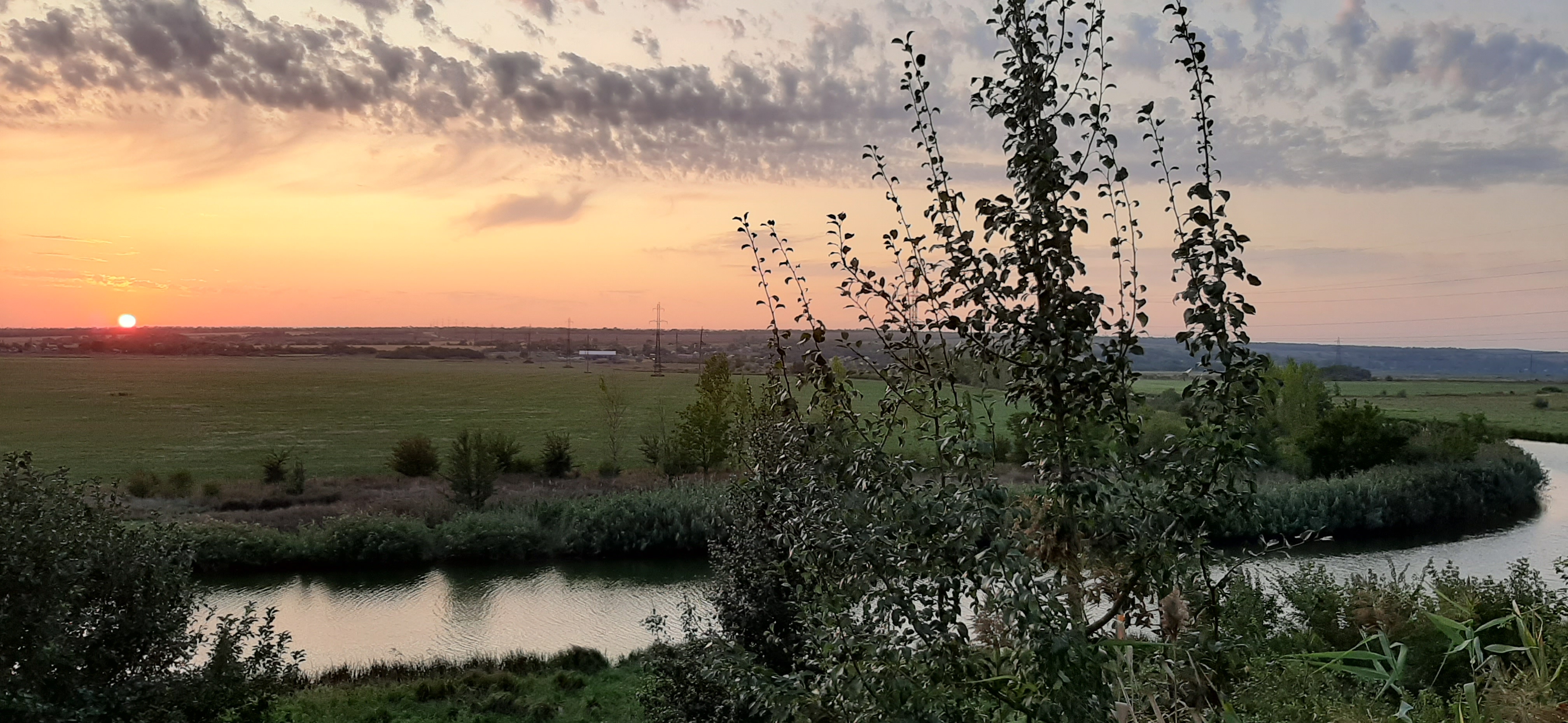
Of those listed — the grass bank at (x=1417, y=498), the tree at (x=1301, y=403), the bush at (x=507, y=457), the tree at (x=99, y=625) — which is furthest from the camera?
the tree at (x=1301, y=403)

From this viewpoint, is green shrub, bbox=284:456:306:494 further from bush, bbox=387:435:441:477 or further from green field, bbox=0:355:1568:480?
bush, bbox=387:435:441:477

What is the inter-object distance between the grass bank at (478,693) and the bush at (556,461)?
69.5 ft

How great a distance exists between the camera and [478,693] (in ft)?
44.1

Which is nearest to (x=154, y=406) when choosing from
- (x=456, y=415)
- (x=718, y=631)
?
(x=456, y=415)

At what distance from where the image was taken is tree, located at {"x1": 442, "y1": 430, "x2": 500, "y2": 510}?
102ft

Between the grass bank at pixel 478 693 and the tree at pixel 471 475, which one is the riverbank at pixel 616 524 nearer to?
the tree at pixel 471 475

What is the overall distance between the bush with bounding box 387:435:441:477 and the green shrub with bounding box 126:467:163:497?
8216mm

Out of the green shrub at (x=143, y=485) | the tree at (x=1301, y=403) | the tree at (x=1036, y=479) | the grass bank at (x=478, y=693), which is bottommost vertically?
the green shrub at (x=143, y=485)

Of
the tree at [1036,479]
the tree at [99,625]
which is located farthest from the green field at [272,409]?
the tree at [1036,479]

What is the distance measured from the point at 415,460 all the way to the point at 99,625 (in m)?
32.2

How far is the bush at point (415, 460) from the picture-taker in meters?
37.6

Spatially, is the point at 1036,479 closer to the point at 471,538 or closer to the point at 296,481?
the point at 471,538

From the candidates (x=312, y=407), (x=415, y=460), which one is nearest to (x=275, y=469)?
(x=415, y=460)

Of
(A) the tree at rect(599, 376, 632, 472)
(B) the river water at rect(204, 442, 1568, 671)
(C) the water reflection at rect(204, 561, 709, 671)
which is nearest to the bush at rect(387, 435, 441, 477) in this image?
(A) the tree at rect(599, 376, 632, 472)
